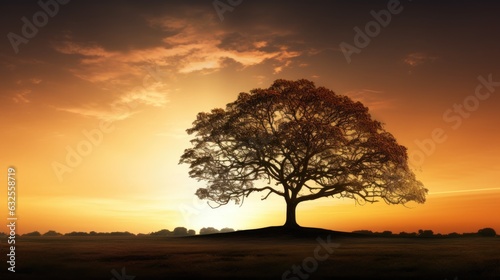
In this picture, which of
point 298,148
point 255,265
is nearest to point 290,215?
point 298,148

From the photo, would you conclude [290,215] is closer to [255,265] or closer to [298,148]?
[298,148]

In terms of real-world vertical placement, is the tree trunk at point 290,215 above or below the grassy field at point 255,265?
above

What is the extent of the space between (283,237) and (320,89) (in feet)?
43.5

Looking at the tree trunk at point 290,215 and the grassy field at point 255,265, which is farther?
the tree trunk at point 290,215

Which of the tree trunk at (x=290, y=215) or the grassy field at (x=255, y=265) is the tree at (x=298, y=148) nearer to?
the tree trunk at (x=290, y=215)

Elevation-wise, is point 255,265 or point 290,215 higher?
point 290,215

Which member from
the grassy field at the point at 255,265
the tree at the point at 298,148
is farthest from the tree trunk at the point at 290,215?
the grassy field at the point at 255,265

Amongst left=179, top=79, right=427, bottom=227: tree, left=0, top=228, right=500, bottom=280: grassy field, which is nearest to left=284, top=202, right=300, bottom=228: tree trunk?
left=179, top=79, right=427, bottom=227: tree

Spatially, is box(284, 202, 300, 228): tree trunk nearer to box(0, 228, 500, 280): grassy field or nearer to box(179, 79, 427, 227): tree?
box(179, 79, 427, 227): tree

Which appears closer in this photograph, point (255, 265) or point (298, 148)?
point (255, 265)

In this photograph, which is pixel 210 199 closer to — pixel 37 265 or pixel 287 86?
pixel 287 86

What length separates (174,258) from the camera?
21.7m

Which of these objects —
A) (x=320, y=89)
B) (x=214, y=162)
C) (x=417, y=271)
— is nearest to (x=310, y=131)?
(x=320, y=89)

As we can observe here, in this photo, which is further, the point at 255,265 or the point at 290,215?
the point at 290,215
